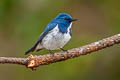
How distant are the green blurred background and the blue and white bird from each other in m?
1.88

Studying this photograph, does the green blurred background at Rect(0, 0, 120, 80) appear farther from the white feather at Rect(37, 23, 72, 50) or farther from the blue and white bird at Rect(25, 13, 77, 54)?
the white feather at Rect(37, 23, 72, 50)

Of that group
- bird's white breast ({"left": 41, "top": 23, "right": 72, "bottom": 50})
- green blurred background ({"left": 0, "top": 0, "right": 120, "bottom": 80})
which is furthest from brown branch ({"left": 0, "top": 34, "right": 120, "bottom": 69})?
green blurred background ({"left": 0, "top": 0, "right": 120, "bottom": 80})

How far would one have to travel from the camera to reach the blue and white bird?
23.5ft

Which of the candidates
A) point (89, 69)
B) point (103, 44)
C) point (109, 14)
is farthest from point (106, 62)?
point (103, 44)

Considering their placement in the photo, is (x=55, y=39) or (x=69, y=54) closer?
(x=69, y=54)

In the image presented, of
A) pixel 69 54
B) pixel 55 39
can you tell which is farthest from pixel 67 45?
pixel 69 54

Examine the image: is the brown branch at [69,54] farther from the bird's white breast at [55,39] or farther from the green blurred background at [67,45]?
the green blurred background at [67,45]

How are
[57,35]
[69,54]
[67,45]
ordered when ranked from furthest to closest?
[67,45] < [57,35] < [69,54]

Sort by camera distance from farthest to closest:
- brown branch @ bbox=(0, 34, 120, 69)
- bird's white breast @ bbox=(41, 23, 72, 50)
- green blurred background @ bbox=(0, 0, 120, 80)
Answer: green blurred background @ bbox=(0, 0, 120, 80) < bird's white breast @ bbox=(41, 23, 72, 50) < brown branch @ bbox=(0, 34, 120, 69)

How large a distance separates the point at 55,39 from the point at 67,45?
2.33 m

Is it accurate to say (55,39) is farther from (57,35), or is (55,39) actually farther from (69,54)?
(69,54)

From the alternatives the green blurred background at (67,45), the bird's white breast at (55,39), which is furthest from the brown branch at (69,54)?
the green blurred background at (67,45)

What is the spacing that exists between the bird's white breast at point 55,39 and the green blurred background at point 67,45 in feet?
6.52

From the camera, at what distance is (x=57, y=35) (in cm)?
718
